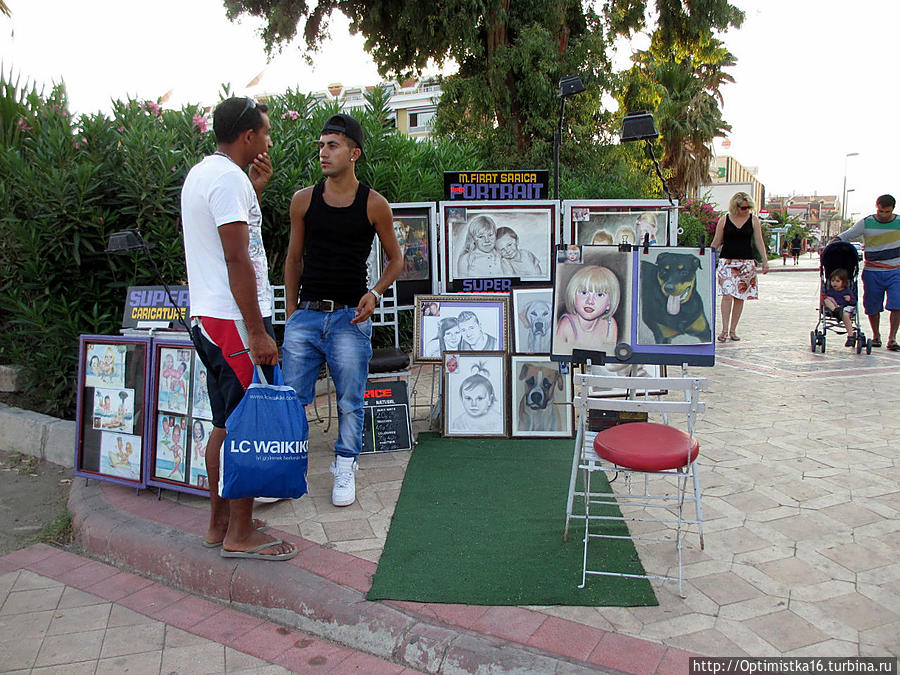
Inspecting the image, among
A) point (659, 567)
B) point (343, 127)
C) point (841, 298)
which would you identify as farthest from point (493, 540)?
point (841, 298)

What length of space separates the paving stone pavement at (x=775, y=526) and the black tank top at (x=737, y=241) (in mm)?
2767

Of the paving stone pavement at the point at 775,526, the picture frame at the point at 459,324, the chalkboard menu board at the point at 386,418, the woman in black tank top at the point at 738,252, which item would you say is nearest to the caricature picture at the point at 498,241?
the picture frame at the point at 459,324

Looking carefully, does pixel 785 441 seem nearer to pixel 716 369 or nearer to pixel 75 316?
pixel 716 369

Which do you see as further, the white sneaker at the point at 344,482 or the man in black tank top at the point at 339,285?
the white sneaker at the point at 344,482

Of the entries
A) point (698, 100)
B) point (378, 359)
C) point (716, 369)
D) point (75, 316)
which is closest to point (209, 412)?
point (378, 359)

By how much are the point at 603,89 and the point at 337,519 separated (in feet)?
44.2

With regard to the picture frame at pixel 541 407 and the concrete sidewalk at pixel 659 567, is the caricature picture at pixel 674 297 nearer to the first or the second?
the concrete sidewalk at pixel 659 567

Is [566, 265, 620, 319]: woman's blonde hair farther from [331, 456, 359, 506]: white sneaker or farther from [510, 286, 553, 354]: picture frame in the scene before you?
[331, 456, 359, 506]: white sneaker

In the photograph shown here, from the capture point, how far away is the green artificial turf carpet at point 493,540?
9.70ft

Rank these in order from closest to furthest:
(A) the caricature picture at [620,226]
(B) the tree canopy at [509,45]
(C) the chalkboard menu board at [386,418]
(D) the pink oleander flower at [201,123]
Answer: (C) the chalkboard menu board at [386,418]
(A) the caricature picture at [620,226]
(D) the pink oleander flower at [201,123]
(B) the tree canopy at [509,45]

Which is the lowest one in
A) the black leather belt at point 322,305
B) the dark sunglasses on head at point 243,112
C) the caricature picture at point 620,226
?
the black leather belt at point 322,305

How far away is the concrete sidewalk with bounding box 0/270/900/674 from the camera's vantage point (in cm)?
259

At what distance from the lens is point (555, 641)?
2.60 meters

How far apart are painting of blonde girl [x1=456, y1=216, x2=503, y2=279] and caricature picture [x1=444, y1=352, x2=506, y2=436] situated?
2.74ft
